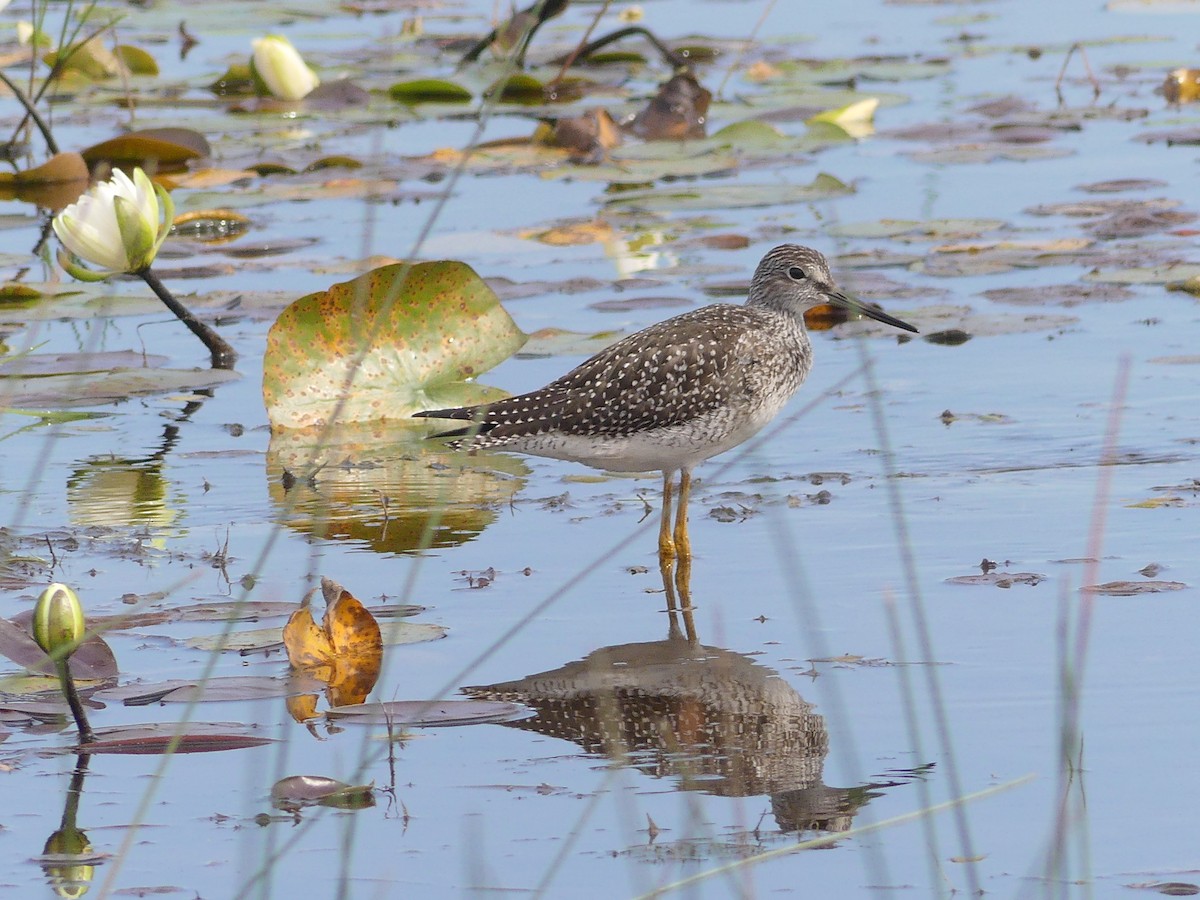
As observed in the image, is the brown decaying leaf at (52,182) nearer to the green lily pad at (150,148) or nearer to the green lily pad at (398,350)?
the green lily pad at (150,148)

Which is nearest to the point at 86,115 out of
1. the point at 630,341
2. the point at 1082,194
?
the point at 1082,194

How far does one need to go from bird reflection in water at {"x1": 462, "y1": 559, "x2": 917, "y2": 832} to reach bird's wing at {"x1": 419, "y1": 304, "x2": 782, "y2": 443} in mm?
1239

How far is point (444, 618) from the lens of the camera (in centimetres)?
577

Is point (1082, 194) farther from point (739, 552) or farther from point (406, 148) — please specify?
point (739, 552)

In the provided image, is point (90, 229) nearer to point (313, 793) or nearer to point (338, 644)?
point (338, 644)

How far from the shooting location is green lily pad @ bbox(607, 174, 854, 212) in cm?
1103

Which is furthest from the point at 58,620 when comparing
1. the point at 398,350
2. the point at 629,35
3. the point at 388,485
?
the point at 629,35

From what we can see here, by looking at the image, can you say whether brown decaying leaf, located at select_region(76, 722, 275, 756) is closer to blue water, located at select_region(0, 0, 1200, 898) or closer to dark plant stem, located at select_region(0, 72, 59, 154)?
blue water, located at select_region(0, 0, 1200, 898)

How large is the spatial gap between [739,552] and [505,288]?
3463 mm

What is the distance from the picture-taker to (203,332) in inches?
332

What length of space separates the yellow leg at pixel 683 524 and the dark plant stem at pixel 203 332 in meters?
2.60

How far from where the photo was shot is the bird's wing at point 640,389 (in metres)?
6.75

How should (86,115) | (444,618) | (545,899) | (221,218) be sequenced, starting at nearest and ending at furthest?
(545,899)
(444,618)
(221,218)
(86,115)

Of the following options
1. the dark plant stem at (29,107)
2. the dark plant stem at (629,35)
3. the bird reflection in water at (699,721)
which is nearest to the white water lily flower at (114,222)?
the bird reflection in water at (699,721)
